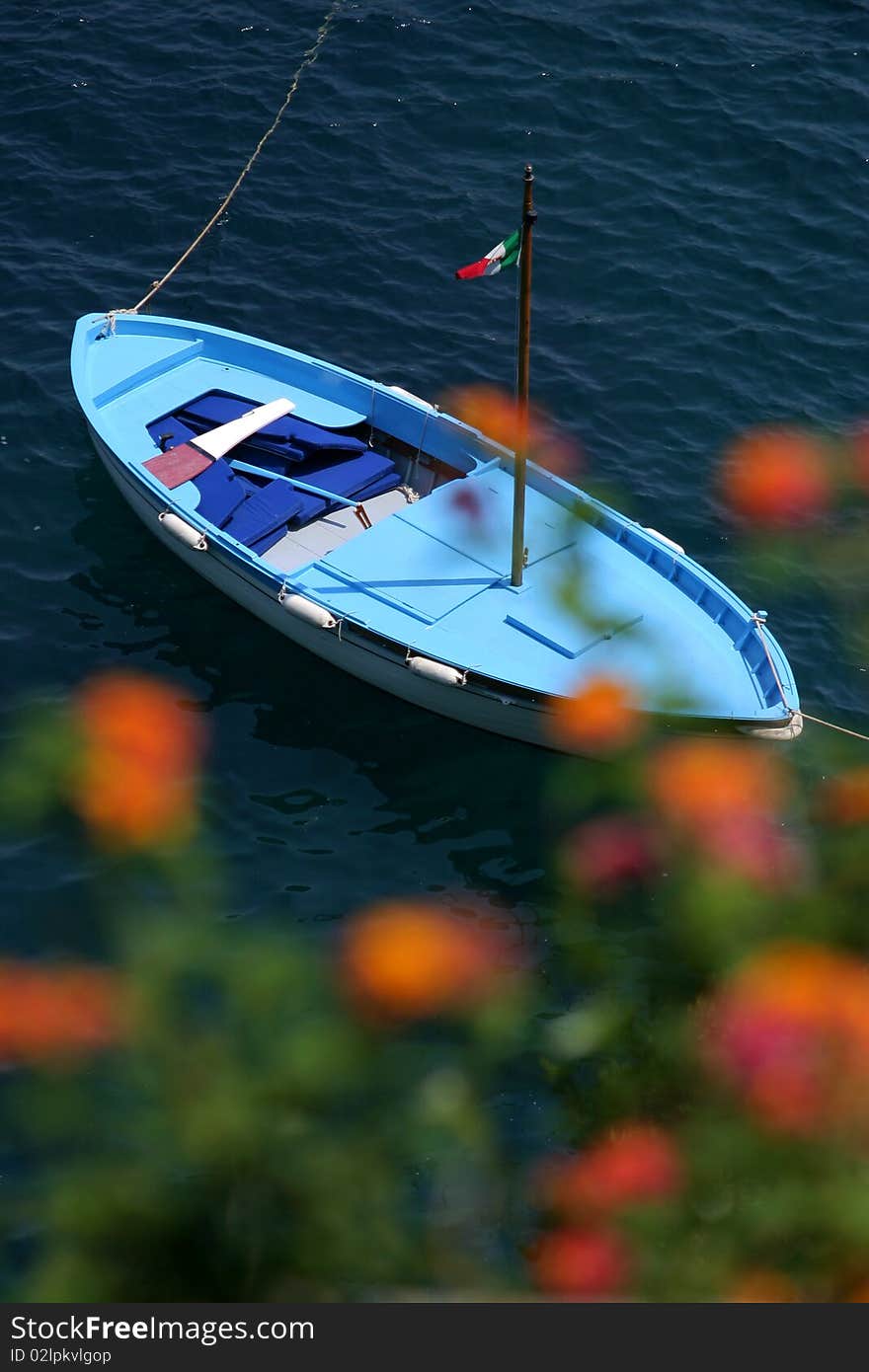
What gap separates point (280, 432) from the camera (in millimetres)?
24516

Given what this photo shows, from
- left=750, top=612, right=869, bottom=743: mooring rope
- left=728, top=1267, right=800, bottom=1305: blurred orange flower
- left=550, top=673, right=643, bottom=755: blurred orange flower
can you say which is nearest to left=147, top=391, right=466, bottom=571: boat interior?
left=550, top=673, right=643, bottom=755: blurred orange flower

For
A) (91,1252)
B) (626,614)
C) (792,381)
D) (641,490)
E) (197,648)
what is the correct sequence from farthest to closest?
(792,381), (641,490), (197,648), (626,614), (91,1252)

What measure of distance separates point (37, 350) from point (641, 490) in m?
10.8

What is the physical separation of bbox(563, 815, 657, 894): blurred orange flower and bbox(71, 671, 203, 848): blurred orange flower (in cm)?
496

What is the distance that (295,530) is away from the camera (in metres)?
24.0

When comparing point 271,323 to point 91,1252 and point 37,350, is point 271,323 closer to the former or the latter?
point 37,350

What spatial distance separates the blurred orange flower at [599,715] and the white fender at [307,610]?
3.27m

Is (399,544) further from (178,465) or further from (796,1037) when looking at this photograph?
(796,1037)

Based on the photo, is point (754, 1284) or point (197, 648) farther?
point (197, 648)

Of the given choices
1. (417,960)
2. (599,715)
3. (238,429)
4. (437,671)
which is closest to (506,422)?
(238,429)

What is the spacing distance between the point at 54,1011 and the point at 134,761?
4161 millimetres

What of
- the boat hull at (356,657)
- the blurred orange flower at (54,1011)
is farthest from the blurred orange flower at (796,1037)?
the blurred orange flower at (54,1011)

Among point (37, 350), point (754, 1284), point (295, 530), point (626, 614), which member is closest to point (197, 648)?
point (295, 530)

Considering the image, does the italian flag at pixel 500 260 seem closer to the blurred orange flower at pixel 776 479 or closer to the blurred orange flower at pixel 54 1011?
the blurred orange flower at pixel 776 479
